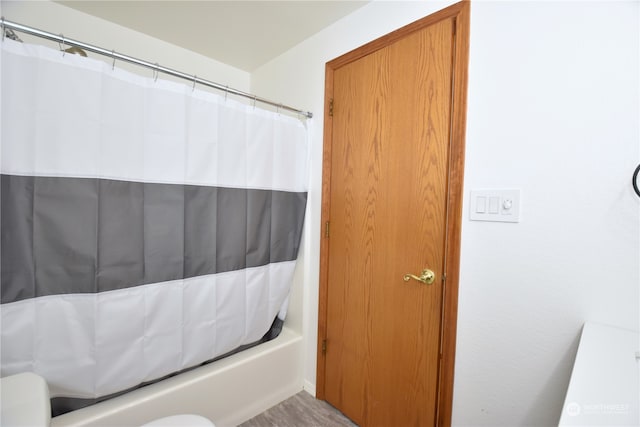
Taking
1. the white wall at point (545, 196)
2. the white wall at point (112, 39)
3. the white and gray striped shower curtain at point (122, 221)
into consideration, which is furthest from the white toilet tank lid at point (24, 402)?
the white wall at point (112, 39)

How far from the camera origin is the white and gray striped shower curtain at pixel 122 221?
962 mm

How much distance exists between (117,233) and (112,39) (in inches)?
55.0

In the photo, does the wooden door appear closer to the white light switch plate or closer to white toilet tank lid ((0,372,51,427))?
the white light switch plate

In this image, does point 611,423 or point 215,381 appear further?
point 215,381

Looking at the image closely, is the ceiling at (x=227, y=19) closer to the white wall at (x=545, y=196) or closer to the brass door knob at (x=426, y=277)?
the white wall at (x=545, y=196)

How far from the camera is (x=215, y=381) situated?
4.65 ft

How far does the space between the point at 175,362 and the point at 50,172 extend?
98 cm

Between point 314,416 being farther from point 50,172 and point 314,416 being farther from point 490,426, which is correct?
point 50,172

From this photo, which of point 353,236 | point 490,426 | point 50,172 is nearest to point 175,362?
point 50,172

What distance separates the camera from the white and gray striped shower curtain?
96 cm

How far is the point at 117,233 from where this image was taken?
114 centimetres

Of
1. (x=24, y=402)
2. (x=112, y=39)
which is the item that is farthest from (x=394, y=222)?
(x=112, y=39)

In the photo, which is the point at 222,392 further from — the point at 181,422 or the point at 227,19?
the point at 227,19

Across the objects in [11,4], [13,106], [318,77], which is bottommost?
[13,106]
